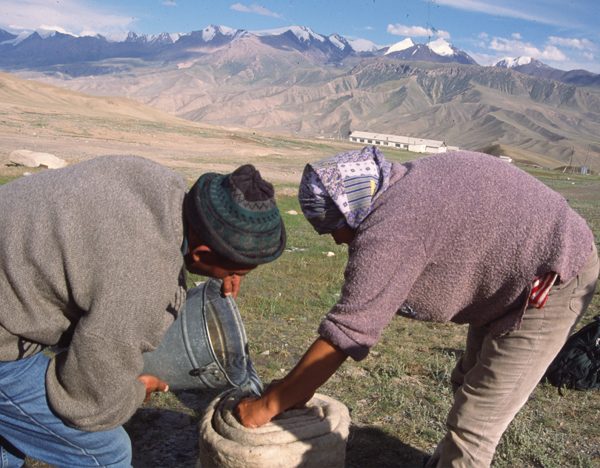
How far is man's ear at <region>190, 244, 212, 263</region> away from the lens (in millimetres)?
1994

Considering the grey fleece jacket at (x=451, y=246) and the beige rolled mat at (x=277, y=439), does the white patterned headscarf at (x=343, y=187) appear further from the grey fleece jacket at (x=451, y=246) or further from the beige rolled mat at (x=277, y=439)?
the beige rolled mat at (x=277, y=439)

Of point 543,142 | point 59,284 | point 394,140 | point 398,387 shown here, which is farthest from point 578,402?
point 543,142

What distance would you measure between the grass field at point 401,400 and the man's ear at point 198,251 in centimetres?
184

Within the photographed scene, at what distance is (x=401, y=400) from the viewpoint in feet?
13.5

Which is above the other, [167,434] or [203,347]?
[203,347]

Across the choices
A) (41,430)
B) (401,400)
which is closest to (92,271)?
(41,430)

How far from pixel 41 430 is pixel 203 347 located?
0.69 metres

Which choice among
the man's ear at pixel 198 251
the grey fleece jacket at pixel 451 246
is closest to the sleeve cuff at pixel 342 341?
the grey fleece jacket at pixel 451 246

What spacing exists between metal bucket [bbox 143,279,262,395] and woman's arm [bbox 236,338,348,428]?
198 mm

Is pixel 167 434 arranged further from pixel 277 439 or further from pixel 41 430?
pixel 41 430

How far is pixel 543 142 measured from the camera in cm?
11862

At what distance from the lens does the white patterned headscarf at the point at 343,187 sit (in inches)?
86.9

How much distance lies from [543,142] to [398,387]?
406 feet

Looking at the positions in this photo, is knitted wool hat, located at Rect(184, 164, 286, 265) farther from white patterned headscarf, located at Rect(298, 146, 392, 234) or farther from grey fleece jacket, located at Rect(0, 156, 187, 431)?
white patterned headscarf, located at Rect(298, 146, 392, 234)
